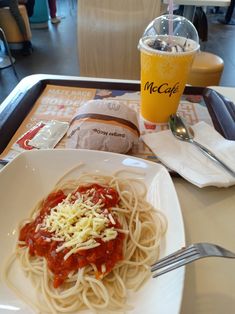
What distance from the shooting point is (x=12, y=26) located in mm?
3258

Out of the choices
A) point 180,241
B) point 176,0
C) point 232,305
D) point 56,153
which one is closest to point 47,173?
point 56,153

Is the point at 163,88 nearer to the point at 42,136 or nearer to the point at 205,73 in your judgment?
the point at 42,136

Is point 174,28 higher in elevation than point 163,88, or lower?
higher

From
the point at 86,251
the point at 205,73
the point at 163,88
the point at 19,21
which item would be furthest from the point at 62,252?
the point at 19,21

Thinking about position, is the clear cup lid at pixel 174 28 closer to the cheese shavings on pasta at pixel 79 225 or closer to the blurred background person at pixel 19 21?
the cheese shavings on pasta at pixel 79 225

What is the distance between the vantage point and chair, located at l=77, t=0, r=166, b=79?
51.1 inches

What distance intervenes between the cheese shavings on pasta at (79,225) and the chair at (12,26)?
3382 mm

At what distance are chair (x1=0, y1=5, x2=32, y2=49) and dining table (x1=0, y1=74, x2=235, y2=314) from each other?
3349mm

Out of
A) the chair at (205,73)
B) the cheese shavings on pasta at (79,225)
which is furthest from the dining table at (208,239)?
the chair at (205,73)

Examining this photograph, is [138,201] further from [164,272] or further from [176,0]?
[176,0]

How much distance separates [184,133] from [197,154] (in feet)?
0.28

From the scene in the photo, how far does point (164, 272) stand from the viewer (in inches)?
15.6

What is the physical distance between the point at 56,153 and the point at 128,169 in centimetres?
16

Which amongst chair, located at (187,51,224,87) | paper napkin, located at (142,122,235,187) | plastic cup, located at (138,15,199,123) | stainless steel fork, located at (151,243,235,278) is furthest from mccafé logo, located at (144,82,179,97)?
chair, located at (187,51,224,87)
